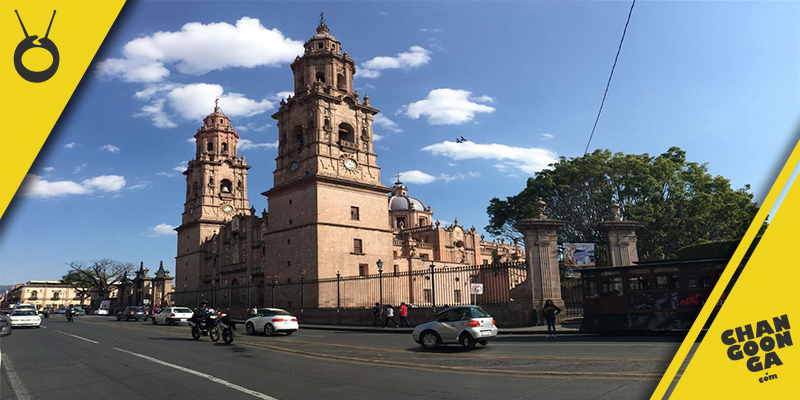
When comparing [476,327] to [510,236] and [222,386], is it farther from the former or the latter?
[510,236]

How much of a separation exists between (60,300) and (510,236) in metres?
101

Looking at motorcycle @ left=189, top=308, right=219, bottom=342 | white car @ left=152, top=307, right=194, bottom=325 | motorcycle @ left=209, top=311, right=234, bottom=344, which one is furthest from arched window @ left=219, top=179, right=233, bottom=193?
motorcycle @ left=209, top=311, right=234, bottom=344

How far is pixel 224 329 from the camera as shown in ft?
57.4

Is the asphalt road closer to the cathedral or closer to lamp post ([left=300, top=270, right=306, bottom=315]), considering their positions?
lamp post ([left=300, top=270, right=306, bottom=315])

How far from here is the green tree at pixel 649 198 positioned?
36312mm

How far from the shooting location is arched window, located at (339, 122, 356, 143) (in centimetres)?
4175

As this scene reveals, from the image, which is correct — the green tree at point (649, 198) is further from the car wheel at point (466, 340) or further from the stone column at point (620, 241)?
the car wheel at point (466, 340)

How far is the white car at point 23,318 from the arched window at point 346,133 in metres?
24.5

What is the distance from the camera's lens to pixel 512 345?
15.1m

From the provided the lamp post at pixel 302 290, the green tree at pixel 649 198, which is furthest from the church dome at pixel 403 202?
the lamp post at pixel 302 290

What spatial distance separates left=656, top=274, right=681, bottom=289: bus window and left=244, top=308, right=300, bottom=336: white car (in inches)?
583

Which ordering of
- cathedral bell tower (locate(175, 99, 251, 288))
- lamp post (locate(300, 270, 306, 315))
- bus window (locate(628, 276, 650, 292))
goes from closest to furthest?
bus window (locate(628, 276, 650, 292)) < lamp post (locate(300, 270, 306, 315)) < cathedral bell tower (locate(175, 99, 251, 288))

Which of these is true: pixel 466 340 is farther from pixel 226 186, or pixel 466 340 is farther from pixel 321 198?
pixel 226 186

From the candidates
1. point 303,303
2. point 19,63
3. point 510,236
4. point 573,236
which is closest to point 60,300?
point 303,303
